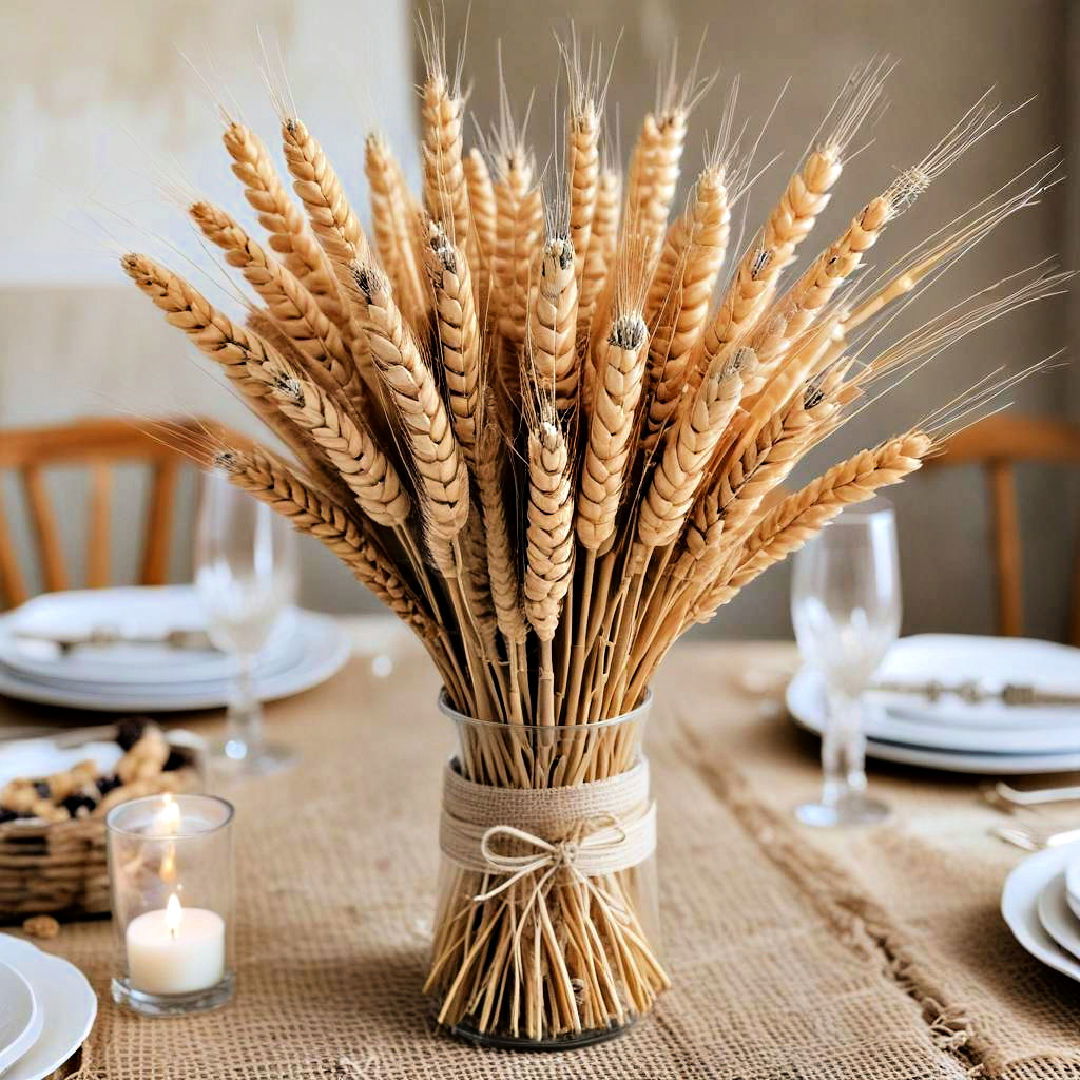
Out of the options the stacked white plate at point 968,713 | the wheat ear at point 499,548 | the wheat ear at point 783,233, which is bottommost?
the stacked white plate at point 968,713

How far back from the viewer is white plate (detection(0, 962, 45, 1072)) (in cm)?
68

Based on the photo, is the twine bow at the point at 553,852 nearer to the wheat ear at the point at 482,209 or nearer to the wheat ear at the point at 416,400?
the wheat ear at the point at 416,400

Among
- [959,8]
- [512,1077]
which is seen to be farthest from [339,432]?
[959,8]

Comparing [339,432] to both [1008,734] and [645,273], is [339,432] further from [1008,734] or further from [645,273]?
[1008,734]

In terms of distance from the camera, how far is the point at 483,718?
773 mm

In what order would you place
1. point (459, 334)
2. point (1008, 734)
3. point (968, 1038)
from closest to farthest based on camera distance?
point (459, 334), point (968, 1038), point (1008, 734)

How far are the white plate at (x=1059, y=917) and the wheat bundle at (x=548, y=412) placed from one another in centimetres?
24

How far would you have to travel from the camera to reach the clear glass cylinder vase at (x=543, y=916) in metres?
0.75

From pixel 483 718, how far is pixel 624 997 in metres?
0.18

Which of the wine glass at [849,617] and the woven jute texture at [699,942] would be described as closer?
the woven jute texture at [699,942]

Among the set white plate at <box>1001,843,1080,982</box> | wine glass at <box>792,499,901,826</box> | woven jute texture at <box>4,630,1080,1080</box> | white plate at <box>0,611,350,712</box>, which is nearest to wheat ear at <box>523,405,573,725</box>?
woven jute texture at <box>4,630,1080,1080</box>

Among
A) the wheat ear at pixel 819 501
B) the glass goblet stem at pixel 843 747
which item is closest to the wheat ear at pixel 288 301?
the wheat ear at pixel 819 501

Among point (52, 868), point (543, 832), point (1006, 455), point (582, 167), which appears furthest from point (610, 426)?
point (1006, 455)

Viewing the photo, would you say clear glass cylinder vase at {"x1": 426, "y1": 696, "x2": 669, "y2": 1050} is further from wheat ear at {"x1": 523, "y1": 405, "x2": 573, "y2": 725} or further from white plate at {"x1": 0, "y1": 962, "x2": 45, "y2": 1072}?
white plate at {"x1": 0, "y1": 962, "x2": 45, "y2": 1072}
